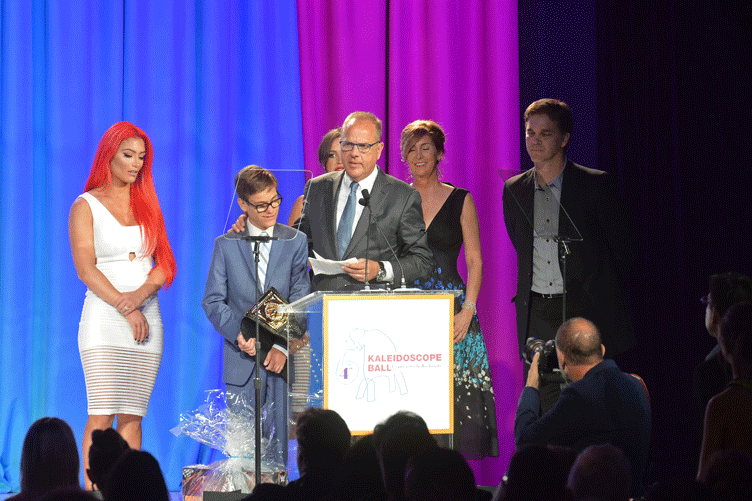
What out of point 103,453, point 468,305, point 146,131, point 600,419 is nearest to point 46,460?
point 103,453

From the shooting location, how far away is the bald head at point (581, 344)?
3273 millimetres

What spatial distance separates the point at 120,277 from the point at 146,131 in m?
1.32

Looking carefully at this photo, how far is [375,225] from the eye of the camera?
12.9 ft

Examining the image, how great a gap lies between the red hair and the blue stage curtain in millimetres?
806

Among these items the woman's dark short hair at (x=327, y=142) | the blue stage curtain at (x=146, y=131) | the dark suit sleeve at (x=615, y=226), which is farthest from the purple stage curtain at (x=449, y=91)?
the dark suit sleeve at (x=615, y=226)

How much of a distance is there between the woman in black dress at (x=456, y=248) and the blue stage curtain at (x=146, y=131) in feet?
3.45

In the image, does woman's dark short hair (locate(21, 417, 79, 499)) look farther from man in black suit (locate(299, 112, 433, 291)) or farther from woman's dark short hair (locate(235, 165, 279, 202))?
woman's dark short hair (locate(235, 165, 279, 202))

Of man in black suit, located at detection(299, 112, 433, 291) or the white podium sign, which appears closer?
the white podium sign

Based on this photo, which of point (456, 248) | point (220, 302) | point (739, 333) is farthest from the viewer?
point (456, 248)

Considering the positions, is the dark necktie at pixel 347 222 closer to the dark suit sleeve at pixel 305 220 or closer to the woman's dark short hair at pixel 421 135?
the dark suit sleeve at pixel 305 220

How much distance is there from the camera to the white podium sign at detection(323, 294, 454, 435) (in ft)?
10.6

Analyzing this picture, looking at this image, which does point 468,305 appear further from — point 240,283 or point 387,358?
point 387,358

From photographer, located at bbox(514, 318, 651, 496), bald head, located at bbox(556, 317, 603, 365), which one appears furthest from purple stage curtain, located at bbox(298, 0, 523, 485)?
photographer, located at bbox(514, 318, 651, 496)

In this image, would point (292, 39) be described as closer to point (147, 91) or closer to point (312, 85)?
point (312, 85)
